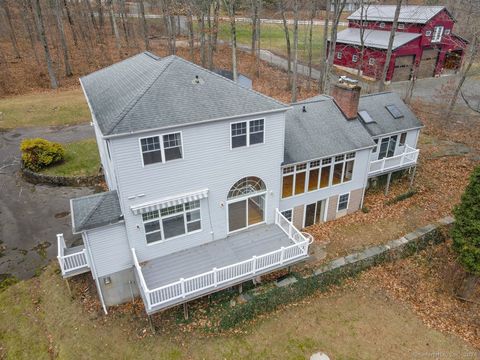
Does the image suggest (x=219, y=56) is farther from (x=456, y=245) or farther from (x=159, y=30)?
(x=456, y=245)

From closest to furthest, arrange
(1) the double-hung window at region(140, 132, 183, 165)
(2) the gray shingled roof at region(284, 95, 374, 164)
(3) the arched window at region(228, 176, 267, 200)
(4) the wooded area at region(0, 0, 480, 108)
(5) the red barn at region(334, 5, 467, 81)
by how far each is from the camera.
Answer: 1. (1) the double-hung window at region(140, 132, 183, 165)
2. (3) the arched window at region(228, 176, 267, 200)
3. (2) the gray shingled roof at region(284, 95, 374, 164)
4. (4) the wooded area at region(0, 0, 480, 108)
5. (5) the red barn at region(334, 5, 467, 81)

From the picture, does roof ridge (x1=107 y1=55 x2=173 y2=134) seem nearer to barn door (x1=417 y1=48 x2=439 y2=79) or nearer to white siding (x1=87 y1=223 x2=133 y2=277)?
white siding (x1=87 y1=223 x2=133 y2=277)

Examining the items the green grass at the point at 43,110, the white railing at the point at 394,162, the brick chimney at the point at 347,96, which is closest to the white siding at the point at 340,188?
the white railing at the point at 394,162

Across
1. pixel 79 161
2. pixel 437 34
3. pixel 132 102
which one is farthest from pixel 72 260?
pixel 437 34

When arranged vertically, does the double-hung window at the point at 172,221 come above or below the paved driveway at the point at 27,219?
above

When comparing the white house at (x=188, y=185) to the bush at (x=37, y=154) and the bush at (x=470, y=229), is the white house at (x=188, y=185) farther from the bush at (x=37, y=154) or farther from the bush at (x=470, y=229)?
the bush at (x=37, y=154)

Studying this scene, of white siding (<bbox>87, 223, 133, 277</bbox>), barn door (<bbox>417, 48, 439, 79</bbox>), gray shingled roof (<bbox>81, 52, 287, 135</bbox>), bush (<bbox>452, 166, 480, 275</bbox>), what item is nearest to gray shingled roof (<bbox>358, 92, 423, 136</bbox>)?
bush (<bbox>452, 166, 480, 275</bbox>)

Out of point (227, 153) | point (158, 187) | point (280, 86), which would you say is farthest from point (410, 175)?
point (280, 86)

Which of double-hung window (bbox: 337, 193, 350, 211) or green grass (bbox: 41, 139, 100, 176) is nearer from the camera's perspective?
double-hung window (bbox: 337, 193, 350, 211)
